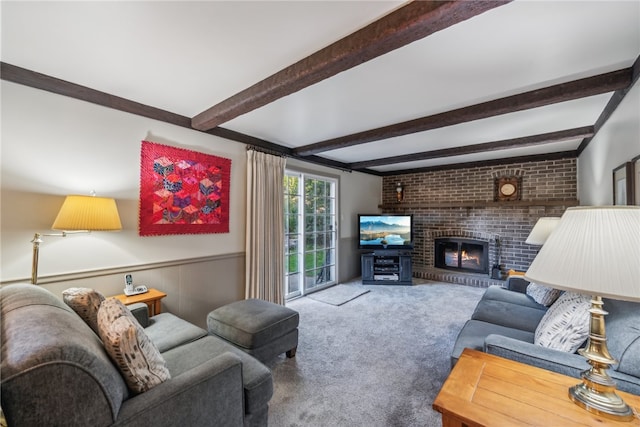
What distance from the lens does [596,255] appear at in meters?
0.89

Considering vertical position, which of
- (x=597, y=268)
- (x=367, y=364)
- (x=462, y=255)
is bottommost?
(x=367, y=364)

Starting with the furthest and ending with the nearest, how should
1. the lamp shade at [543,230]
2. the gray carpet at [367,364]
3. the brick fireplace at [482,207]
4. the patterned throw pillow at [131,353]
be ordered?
1. the brick fireplace at [482,207]
2. the lamp shade at [543,230]
3. the gray carpet at [367,364]
4. the patterned throw pillow at [131,353]

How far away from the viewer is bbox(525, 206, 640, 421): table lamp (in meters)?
0.84

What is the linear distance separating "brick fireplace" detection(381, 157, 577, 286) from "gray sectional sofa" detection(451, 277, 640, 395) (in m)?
2.91

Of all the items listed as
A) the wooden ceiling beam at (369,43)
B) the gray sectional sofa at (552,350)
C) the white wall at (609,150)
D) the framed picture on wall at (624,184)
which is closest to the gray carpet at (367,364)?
the gray sectional sofa at (552,350)

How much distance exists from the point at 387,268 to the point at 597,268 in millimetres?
4362

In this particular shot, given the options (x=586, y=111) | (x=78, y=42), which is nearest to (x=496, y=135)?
(x=586, y=111)

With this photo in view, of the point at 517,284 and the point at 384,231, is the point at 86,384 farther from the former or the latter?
the point at 384,231

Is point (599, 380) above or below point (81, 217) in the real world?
below

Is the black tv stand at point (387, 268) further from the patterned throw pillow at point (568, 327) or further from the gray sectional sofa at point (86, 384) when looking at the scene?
the gray sectional sofa at point (86, 384)

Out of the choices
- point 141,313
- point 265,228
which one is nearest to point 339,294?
point 265,228

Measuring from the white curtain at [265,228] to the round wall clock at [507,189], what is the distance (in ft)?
13.0

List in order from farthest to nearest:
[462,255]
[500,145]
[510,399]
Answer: [462,255]
[500,145]
[510,399]

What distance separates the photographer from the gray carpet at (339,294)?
413 centimetres
